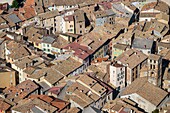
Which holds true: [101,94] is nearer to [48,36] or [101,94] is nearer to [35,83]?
[35,83]

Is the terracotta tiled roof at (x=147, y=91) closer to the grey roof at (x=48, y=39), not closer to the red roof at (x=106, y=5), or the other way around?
the grey roof at (x=48, y=39)

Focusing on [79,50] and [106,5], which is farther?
[106,5]

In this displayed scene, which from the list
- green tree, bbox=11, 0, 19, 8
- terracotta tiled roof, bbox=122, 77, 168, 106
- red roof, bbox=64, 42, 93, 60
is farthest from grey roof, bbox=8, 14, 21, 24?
terracotta tiled roof, bbox=122, 77, 168, 106

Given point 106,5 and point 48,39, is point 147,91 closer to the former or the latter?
point 48,39

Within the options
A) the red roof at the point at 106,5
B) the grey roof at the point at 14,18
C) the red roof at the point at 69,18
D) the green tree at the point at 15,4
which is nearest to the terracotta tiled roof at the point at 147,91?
the red roof at the point at 69,18

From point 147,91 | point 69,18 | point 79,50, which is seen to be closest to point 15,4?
point 69,18
